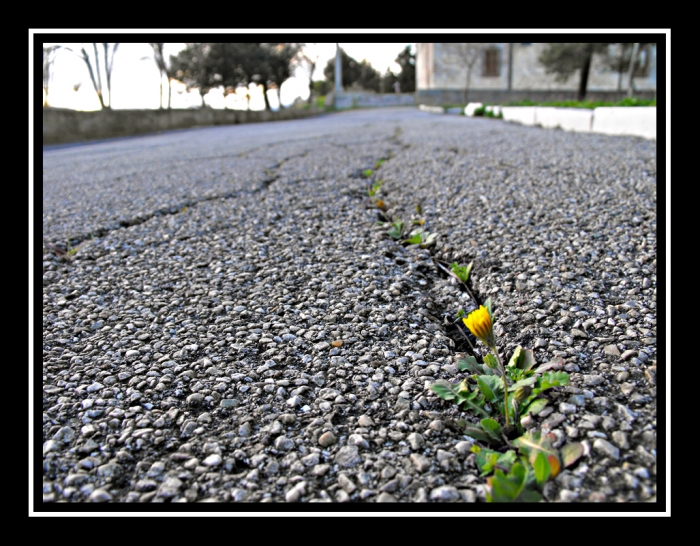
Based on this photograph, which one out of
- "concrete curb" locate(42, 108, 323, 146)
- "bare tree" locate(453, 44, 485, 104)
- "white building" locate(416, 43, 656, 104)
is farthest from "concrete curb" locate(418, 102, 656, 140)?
"white building" locate(416, 43, 656, 104)

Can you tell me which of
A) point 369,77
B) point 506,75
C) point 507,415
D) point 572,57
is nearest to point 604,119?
point 507,415

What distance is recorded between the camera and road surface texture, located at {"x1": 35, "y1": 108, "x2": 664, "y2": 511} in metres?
0.96

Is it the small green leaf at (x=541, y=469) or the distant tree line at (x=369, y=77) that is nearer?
the small green leaf at (x=541, y=469)

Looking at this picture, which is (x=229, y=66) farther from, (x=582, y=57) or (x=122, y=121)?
(x=122, y=121)

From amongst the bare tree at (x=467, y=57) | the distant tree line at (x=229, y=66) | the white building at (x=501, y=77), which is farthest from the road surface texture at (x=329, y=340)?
the white building at (x=501, y=77)

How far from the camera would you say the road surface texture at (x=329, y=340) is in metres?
0.96

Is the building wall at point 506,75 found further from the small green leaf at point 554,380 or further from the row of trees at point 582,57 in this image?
the small green leaf at point 554,380

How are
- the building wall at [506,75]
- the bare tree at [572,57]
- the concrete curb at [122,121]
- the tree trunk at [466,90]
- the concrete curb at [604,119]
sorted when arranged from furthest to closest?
the building wall at [506,75]
the tree trunk at [466,90]
the bare tree at [572,57]
the concrete curb at [122,121]
the concrete curb at [604,119]

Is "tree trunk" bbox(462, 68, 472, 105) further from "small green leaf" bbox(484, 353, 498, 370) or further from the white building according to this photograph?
"small green leaf" bbox(484, 353, 498, 370)

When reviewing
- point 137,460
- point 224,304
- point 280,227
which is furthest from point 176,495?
point 280,227

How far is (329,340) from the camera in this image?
1.49 m
